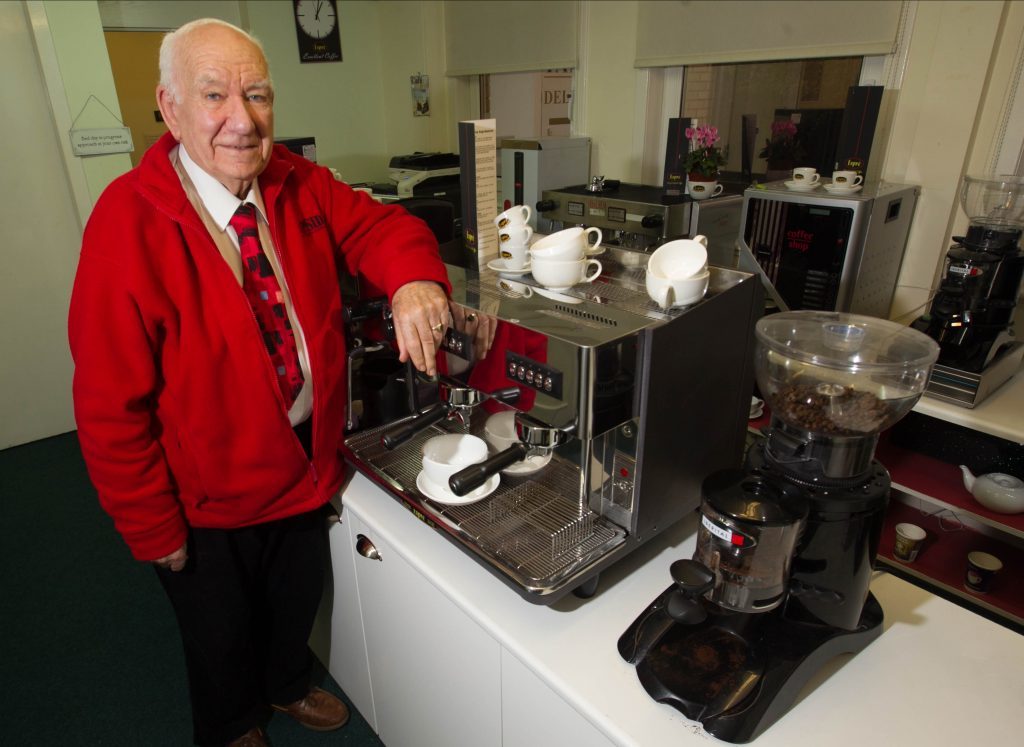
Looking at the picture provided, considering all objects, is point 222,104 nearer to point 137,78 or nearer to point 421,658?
point 421,658

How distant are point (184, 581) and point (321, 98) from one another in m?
3.56

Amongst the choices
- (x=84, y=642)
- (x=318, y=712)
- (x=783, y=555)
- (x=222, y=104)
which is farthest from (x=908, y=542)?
(x=84, y=642)

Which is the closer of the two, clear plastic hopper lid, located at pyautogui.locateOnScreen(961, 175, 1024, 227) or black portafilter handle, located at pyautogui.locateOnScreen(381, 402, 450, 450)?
black portafilter handle, located at pyautogui.locateOnScreen(381, 402, 450, 450)

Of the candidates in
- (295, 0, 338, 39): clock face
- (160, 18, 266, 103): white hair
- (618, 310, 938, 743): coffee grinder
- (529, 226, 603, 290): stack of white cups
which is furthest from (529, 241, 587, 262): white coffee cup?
(295, 0, 338, 39): clock face

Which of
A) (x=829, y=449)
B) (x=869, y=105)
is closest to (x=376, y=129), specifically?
(x=869, y=105)

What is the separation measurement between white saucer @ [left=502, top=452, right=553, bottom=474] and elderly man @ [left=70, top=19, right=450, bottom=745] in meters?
0.27

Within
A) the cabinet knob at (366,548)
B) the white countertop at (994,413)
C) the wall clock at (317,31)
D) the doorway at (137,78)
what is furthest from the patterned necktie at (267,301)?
the wall clock at (317,31)

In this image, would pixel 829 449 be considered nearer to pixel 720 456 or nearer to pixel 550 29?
pixel 720 456

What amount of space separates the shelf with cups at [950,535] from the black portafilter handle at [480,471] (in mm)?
1319

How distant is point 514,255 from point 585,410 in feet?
1.38

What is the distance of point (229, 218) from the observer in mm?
1070

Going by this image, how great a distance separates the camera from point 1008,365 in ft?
5.48

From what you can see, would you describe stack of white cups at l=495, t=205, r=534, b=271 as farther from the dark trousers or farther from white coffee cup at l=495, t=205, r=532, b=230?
the dark trousers

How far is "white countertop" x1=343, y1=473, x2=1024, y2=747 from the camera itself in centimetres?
80
